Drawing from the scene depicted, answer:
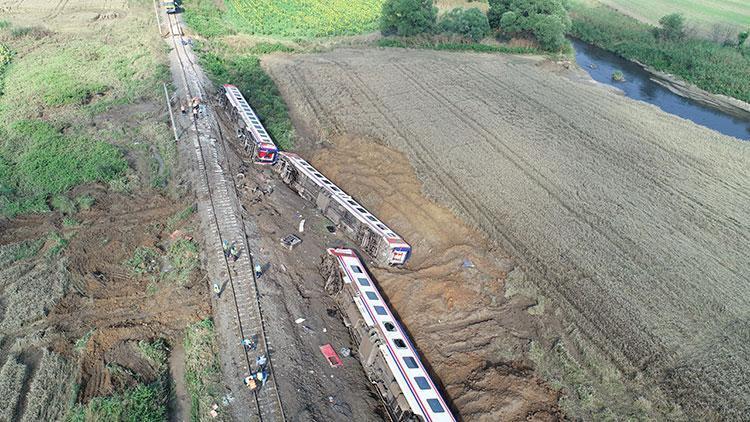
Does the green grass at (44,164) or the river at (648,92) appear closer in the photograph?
the green grass at (44,164)

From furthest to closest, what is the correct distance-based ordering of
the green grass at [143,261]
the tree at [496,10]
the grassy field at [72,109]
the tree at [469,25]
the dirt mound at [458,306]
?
the tree at [496,10]
the tree at [469,25]
the grassy field at [72,109]
the green grass at [143,261]
the dirt mound at [458,306]

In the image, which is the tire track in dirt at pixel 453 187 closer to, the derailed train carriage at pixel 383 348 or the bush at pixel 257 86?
the bush at pixel 257 86

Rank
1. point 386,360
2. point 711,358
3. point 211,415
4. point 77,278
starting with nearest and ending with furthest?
1. point 211,415
2. point 386,360
3. point 711,358
4. point 77,278

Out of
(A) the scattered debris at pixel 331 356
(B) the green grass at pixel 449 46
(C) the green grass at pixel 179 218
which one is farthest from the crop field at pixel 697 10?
(A) the scattered debris at pixel 331 356

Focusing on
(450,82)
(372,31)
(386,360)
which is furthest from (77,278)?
(372,31)

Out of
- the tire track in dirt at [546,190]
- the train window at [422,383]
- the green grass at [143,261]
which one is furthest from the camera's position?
the green grass at [143,261]

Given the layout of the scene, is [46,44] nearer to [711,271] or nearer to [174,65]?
[174,65]
